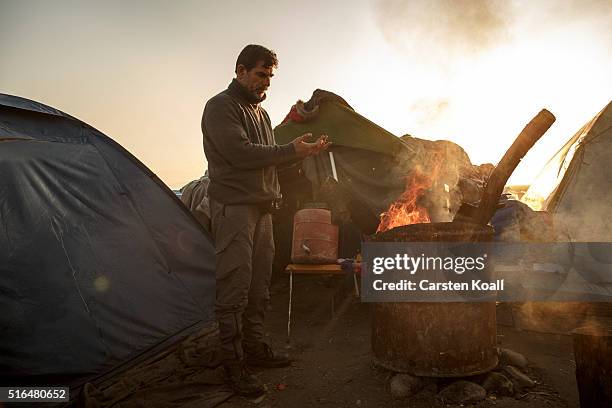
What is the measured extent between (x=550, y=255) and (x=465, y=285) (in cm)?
236

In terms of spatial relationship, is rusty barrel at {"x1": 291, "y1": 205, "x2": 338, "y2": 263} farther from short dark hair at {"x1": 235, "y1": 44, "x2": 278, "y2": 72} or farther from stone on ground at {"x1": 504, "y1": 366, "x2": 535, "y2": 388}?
stone on ground at {"x1": 504, "y1": 366, "x2": 535, "y2": 388}

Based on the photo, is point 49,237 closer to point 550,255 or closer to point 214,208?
point 214,208

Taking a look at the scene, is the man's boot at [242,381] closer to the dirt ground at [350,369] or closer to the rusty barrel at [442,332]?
the dirt ground at [350,369]

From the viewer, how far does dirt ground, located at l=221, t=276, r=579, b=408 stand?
2889 mm

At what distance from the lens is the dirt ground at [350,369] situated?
2.89 meters

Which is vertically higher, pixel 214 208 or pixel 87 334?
pixel 214 208

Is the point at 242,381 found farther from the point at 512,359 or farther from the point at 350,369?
the point at 512,359

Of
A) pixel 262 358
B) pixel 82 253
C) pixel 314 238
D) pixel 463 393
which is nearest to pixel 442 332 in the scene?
pixel 463 393

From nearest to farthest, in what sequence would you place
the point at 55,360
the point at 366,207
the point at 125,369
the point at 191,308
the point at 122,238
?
the point at 55,360, the point at 125,369, the point at 122,238, the point at 191,308, the point at 366,207

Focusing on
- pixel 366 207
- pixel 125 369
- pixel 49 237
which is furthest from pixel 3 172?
pixel 366 207

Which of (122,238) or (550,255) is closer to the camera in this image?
(122,238)

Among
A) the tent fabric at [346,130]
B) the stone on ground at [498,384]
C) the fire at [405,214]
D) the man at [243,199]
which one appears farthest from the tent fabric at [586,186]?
the man at [243,199]

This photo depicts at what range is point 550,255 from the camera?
4.62 metres

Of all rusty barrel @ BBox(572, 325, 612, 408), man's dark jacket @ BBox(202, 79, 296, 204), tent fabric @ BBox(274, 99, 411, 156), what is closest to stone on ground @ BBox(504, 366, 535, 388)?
rusty barrel @ BBox(572, 325, 612, 408)
